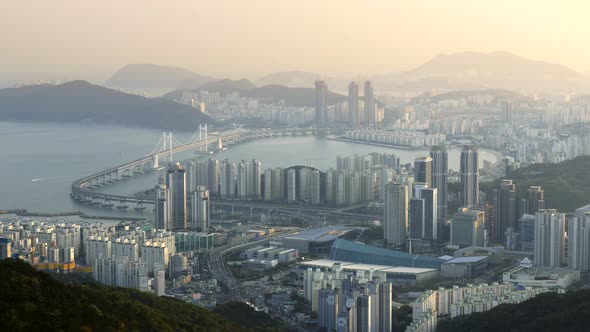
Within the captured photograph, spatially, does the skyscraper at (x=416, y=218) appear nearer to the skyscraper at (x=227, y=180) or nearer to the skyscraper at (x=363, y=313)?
the skyscraper at (x=363, y=313)

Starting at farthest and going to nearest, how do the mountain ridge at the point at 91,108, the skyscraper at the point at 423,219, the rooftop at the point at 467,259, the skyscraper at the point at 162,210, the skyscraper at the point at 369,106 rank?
the skyscraper at the point at 369,106
the mountain ridge at the point at 91,108
the skyscraper at the point at 162,210
the skyscraper at the point at 423,219
the rooftop at the point at 467,259

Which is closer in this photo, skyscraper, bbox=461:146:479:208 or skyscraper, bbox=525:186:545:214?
skyscraper, bbox=525:186:545:214

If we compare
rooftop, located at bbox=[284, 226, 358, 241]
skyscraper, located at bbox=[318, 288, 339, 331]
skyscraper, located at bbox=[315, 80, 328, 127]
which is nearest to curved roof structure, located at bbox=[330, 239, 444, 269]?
rooftop, located at bbox=[284, 226, 358, 241]

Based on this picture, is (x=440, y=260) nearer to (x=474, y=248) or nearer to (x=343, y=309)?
(x=474, y=248)

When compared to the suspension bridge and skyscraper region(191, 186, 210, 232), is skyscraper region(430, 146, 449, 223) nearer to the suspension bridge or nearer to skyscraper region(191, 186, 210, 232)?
skyscraper region(191, 186, 210, 232)

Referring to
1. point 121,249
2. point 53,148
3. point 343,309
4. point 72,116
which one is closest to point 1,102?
point 72,116

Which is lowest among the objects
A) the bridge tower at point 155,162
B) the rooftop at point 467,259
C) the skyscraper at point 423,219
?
the rooftop at point 467,259

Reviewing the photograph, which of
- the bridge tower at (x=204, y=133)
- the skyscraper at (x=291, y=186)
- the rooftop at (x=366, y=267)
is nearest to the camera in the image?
the rooftop at (x=366, y=267)

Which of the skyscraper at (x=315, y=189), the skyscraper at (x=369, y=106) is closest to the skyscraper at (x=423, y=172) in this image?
the skyscraper at (x=315, y=189)
